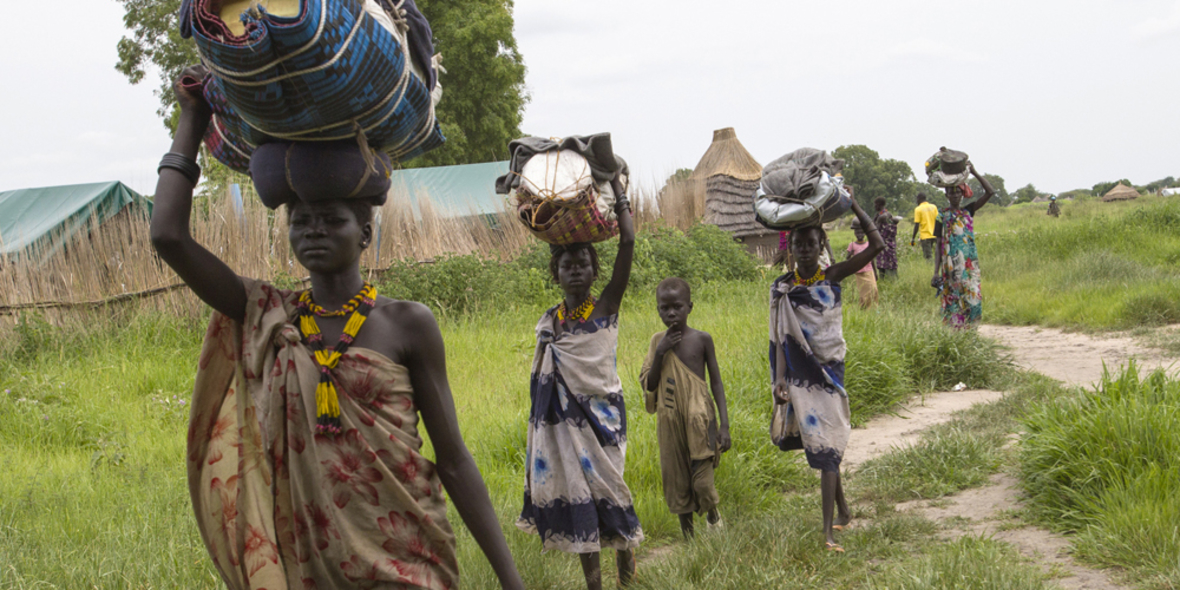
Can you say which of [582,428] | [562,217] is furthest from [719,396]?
[562,217]

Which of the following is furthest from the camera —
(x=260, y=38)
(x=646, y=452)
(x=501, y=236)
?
(x=501, y=236)

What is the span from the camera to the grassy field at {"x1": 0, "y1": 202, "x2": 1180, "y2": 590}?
3.65 meters

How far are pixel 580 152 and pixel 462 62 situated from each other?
19.4 m

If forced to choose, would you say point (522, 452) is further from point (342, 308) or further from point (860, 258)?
point (342, 308)

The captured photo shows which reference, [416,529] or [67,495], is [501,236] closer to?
[67,495]

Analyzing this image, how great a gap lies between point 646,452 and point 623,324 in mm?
4537

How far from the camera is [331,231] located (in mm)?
1892

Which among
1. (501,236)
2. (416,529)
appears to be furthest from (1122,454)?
(501,236)

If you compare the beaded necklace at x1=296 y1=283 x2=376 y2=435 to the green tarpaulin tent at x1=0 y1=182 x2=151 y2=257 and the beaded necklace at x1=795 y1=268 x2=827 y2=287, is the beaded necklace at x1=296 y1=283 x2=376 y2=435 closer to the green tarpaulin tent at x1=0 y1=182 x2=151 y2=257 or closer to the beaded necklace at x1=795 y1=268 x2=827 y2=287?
the beaded necklace at x1=795 y1=268 x2=827 y2=287

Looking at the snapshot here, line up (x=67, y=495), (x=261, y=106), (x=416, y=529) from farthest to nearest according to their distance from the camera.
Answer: (x=67, y=495) → (x=416, y=529) → (x=261, y=106)

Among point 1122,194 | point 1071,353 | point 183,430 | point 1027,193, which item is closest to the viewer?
point 183,430

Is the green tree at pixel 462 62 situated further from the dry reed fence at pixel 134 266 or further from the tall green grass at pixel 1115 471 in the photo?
the tall green grass at pixel 1115 471

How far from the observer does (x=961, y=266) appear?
921 cm

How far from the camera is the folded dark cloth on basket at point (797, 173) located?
434cm
